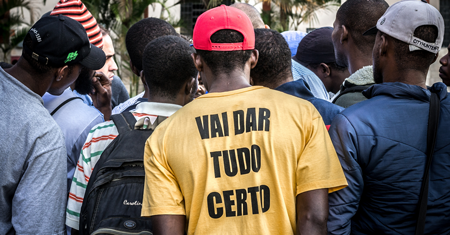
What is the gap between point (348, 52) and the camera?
9.97ft

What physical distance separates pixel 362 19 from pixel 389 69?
0.95 meters

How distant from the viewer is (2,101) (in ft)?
7.15

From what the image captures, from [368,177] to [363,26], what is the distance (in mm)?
1396

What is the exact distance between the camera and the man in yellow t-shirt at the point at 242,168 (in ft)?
5.74

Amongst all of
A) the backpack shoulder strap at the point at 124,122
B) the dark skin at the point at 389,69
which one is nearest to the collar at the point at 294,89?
the dark skin at the point at 389,69

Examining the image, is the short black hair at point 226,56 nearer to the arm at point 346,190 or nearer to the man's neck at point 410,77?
the arm at point 346,190

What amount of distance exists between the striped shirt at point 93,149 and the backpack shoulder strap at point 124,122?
35 mm

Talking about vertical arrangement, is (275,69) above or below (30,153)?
above

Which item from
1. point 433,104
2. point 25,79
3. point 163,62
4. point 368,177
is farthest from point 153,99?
point 433,104

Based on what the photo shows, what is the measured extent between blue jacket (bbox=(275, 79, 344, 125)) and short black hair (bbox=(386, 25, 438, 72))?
0.46m

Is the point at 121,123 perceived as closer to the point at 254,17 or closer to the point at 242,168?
the point at 242,168

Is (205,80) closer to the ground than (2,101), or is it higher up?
higher up

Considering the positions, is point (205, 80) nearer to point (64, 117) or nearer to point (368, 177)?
point (368, 177)

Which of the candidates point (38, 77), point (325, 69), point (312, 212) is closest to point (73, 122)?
point (38, 77)
